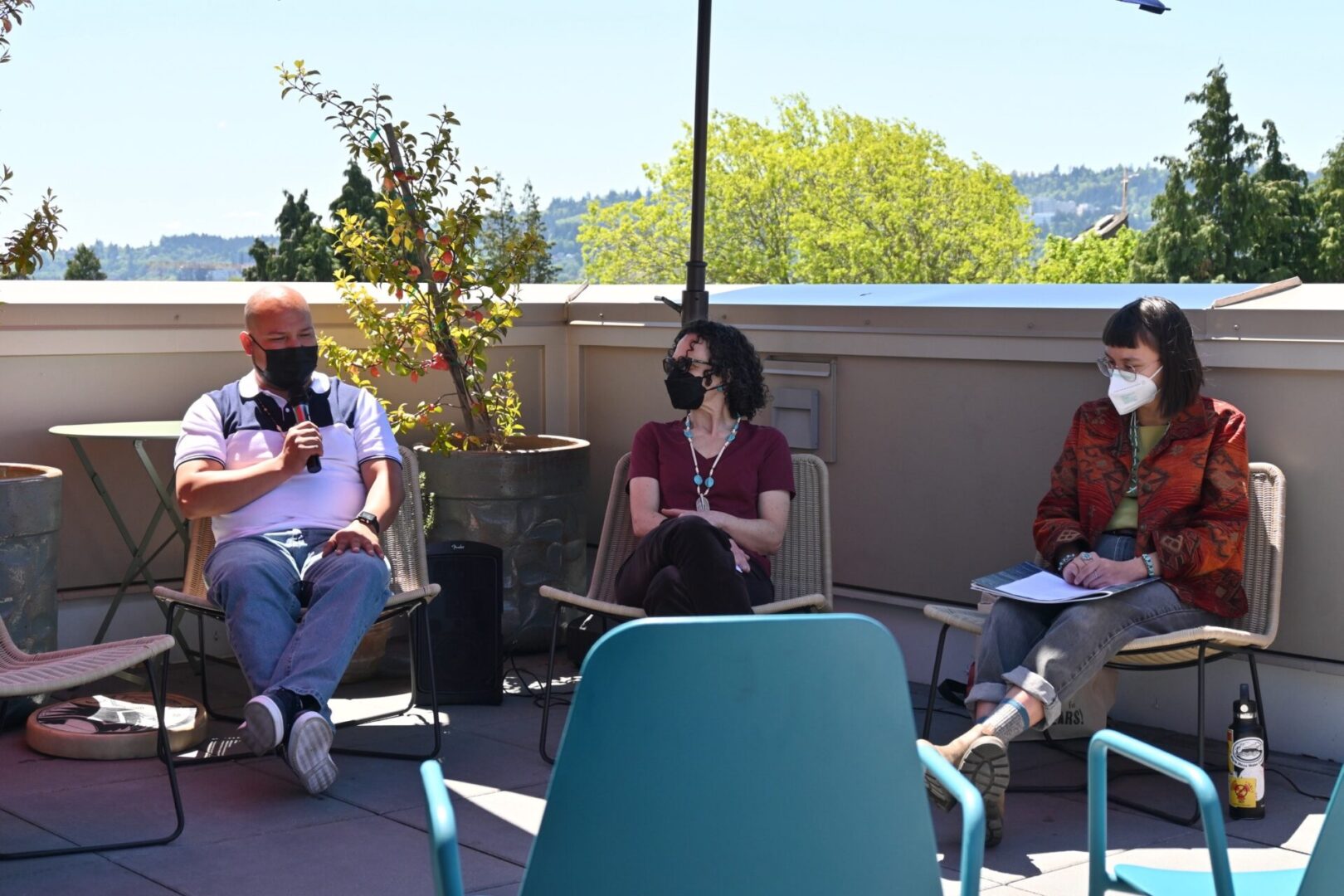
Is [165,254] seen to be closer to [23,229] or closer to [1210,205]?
[1210,205]

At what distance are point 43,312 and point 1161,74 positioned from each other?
3887 inches

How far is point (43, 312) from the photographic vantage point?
522cm

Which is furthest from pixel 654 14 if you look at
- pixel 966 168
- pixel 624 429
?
pixel 624 429

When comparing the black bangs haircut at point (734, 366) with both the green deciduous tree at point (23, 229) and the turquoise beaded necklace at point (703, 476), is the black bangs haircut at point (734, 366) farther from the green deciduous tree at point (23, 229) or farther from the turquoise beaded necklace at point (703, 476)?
the green deciduous tree at point (23, 229)

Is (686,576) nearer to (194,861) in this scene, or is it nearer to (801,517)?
(801,517)

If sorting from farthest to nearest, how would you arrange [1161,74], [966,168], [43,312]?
1. [1161,74]
2. [966,168]
3. [43,312]

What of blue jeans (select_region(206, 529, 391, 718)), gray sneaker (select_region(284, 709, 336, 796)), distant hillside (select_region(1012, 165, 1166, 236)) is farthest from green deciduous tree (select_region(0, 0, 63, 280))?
distant hillside (select_region(1012, 165, 1166, 236))

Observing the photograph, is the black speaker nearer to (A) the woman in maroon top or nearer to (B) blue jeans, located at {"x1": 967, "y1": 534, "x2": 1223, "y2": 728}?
(A) the woman in maroon top

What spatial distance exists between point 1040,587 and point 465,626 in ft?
6.23

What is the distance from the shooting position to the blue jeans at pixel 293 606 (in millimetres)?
3984

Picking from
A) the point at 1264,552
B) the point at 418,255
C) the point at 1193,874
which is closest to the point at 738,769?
the point at 1193,874

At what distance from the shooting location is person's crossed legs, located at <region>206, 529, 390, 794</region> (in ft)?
12.5

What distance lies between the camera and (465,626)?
505 cm

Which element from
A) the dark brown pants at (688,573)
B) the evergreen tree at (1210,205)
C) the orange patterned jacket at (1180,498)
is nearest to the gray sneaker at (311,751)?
the dark brown pants at (688,573)
